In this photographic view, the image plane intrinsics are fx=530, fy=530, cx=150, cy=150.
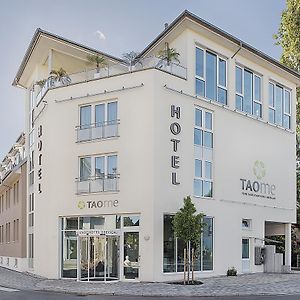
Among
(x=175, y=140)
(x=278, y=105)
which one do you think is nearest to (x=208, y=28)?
(x=175, y=140)

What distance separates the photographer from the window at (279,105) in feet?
101

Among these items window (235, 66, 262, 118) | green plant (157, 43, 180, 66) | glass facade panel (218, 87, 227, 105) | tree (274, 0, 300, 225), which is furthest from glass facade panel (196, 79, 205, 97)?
tree (274, 0, 300, 225)

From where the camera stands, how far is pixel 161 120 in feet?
75.9

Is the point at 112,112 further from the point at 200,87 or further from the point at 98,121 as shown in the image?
the point at 200,87

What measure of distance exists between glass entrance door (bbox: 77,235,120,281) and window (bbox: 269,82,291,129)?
42.0ft

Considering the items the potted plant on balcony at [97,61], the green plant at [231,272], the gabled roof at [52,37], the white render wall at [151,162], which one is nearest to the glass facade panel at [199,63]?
the white render wall at [151,162]

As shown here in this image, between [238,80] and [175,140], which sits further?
[238,80]

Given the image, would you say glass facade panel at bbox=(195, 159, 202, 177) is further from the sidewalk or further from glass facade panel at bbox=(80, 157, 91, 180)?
glass facade panel at bbox=(80, 157, 91, 180)

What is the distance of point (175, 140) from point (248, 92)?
732 cm

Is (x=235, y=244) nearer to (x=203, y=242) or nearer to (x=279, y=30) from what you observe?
(x=203, y=242)

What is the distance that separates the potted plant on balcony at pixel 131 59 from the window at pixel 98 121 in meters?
1.83

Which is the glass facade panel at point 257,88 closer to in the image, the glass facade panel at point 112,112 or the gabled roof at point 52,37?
the gabled roof at point 52,37

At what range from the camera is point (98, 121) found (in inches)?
940

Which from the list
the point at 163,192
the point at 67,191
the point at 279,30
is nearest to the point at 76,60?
the point at 67,191
